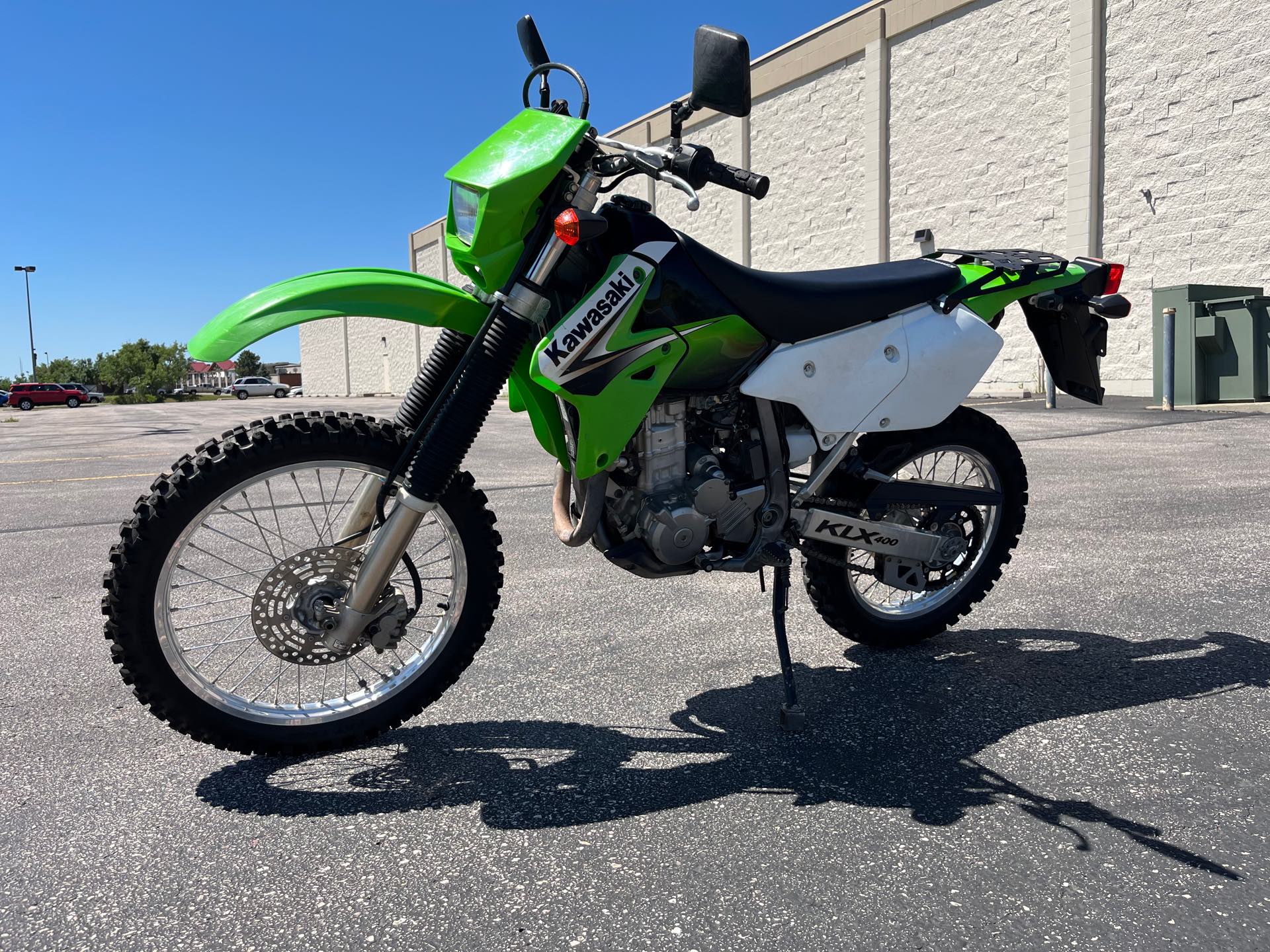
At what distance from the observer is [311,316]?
2605 millimetres

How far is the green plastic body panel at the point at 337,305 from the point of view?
2.52 metres

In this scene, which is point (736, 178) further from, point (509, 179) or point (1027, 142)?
point (1027, 142)

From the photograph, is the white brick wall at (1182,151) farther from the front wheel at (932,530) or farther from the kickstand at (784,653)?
the kickstand at (784,653)

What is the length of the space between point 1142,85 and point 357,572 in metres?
20.9

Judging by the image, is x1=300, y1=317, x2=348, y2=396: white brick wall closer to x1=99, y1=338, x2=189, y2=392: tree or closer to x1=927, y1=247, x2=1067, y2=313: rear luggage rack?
x1=99, y1=338, x2=189, y2=392: tree

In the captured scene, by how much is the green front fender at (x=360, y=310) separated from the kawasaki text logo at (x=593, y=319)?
0.59ft

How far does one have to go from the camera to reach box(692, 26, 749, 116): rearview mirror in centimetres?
238

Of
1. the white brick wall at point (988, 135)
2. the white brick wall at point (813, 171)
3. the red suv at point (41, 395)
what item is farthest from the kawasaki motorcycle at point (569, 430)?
the red suv at point (41, 395)

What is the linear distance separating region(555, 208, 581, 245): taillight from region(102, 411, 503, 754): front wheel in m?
0.77

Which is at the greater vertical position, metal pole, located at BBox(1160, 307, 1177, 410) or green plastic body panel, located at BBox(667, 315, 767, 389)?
metal pole, located at BBox(1160, 307, 1177, 410)

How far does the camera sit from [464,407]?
264 centimetres

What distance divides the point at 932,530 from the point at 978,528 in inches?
10.0

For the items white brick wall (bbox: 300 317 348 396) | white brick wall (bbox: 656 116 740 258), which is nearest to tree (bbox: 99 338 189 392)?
white brick wall (bbox: 300 317 348 396)

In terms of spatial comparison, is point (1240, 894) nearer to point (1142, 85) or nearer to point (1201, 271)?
point (1201, 271)
